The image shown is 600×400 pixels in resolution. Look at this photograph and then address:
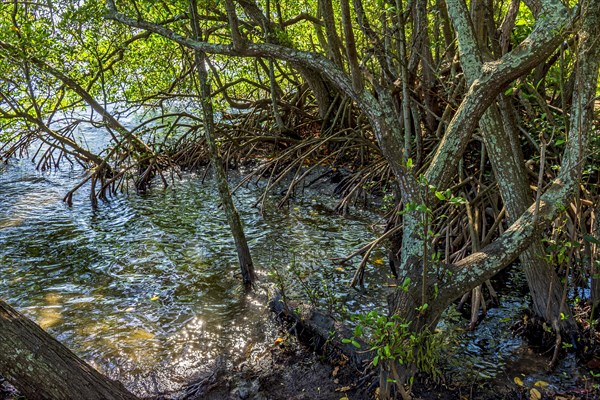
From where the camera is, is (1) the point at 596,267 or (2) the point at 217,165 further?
(2) the point at 217,165

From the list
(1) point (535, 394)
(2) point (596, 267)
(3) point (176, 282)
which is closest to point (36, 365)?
(1) point (535, 394)

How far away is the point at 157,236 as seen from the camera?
6.62m

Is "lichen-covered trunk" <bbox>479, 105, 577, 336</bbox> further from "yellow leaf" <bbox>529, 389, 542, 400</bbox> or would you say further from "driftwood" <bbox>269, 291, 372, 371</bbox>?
"driftwood" <bbox>269, 291, 372, 371</bbox>

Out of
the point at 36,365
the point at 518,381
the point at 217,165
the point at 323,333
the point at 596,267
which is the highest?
the point at 217,165

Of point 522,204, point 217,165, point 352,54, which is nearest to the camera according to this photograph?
point 352,54

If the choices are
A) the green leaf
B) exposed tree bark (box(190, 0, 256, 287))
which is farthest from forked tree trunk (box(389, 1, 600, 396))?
exposed tree bark (box(190, 0, 256, 287))

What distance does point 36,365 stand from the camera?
215 centimetres

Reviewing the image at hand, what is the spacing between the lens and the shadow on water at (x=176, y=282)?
362cm

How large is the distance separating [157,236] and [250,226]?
1.26 meters

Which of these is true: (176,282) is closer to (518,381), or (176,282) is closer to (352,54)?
(352,54)

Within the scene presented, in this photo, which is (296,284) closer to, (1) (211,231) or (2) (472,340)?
(2) (472,340)

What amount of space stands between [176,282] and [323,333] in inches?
82.2

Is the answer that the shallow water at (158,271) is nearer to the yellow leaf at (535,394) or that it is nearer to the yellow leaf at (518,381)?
the yellow leaf at (518,381)

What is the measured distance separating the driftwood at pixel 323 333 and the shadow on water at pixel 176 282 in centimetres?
19
